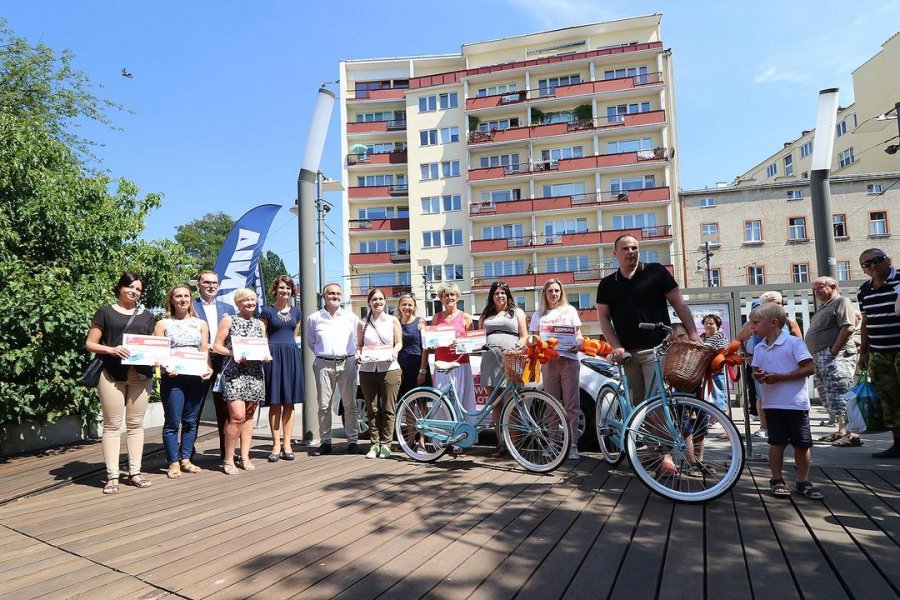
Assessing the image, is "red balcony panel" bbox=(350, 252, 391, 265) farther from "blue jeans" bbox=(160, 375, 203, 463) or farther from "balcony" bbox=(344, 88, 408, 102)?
"blue jeans" bbox=(160, 375, 203, 463)

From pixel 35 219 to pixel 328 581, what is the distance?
21.3ft

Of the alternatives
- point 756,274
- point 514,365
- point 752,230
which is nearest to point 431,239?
point 752,230

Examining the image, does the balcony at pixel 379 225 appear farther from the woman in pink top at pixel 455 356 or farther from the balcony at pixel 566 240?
the woman in pink top at pixel 455 356

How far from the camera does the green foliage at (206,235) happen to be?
57.2m

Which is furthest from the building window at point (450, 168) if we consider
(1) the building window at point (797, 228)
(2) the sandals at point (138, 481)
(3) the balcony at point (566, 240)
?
(2) the sandals at point (138, 481)

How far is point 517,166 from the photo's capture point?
43.8m

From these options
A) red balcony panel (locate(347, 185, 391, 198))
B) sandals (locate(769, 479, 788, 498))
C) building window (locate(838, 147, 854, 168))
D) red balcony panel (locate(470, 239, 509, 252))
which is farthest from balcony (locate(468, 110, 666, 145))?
sandals (locate(769, 479, 788, 498))

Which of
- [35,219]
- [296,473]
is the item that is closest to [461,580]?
[296,473]

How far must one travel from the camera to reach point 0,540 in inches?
140

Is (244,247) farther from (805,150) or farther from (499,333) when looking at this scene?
(805,150)

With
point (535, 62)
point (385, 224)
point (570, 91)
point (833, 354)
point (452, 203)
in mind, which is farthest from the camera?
point (385, 224)

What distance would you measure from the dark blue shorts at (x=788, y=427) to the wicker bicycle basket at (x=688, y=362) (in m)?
0.56

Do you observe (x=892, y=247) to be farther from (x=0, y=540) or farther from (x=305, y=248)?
(x=0, y=540)

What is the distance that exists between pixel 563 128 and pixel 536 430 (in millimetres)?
41517
